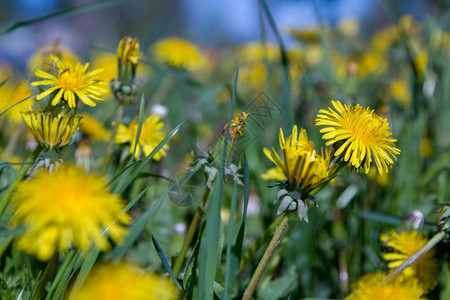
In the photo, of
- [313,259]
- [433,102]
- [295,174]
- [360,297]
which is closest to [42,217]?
[295,174]

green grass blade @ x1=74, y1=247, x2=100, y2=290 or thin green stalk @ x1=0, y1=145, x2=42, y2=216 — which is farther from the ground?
thin green stalk @ x1=0, y1=145, x2=42, y2=216

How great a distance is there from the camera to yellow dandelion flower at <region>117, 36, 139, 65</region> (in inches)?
33.0

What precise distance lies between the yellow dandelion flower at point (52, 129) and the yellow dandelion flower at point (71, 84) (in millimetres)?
25

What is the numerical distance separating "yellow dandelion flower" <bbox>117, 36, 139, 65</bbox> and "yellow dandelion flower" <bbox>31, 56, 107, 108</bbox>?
158 mm

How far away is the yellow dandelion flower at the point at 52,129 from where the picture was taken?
0.64 metres

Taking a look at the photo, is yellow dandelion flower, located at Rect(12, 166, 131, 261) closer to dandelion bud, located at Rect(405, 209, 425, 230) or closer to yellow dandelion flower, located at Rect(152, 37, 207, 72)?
dandelion bud, located at Rect(405, 209, 425, 230)

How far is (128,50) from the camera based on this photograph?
0.84 m

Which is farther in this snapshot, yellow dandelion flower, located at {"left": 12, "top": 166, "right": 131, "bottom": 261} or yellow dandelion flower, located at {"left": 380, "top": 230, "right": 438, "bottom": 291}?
yellow dandelion flower, located at {"left": 380, "top": 230, "right": 438, "bottom": 291}

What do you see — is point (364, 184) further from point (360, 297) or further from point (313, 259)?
point (360, 297)

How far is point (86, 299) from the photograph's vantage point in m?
0.42

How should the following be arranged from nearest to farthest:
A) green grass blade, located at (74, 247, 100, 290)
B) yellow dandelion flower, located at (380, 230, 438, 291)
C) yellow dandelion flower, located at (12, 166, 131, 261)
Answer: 1. yellow dandelion flower, located at (12, 166, 131, 261)
2. green grass blade, located at (74, 247, 100, 290)
3. yellow dandelion flower, located at (380, 230, 438, 291)

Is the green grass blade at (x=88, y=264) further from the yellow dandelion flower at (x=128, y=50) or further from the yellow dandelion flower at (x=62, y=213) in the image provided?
the yellow dandelion flower at (x=128, y=50)

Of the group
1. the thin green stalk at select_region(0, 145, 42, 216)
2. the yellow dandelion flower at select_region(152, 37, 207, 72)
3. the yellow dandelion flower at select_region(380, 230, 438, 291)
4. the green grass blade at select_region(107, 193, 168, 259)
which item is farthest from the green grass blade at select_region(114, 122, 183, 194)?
the yellow dandelion flower at select_region(152, 37, 207, 72)

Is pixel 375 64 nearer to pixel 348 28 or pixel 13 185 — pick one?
pixel 348 28
